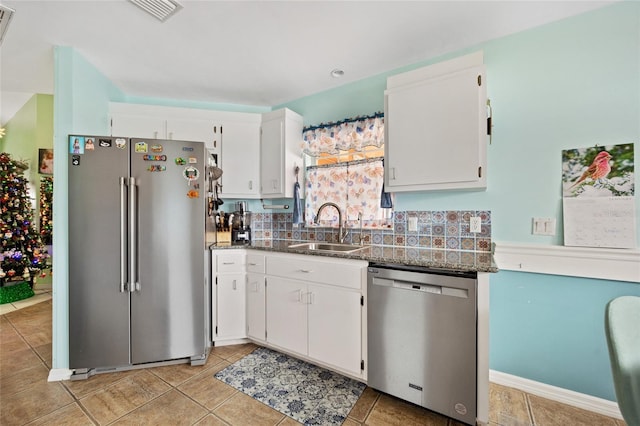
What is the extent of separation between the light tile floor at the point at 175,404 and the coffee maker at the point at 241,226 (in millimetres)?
1100

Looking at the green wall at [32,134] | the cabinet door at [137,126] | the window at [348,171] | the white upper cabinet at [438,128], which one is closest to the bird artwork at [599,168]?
the white upper cabinet at [438,128]

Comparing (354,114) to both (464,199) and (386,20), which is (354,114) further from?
(464,199)

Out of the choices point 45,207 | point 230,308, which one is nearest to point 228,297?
point 230,308

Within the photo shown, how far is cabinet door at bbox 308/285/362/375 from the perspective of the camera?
184 cm

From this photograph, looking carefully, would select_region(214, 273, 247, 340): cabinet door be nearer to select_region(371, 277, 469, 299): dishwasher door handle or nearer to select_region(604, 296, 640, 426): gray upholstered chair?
select_region(371, 277, 469, 299): dishwasher door handle

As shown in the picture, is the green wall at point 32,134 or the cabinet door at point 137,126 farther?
the green wall at point 32,134

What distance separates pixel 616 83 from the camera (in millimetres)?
1632

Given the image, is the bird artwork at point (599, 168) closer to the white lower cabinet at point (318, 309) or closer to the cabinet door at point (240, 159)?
the white lower cabinet at point (318, 309)

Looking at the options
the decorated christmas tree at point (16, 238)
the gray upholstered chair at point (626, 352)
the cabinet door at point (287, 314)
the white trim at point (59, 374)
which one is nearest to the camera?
the gray upholstered chair at point (626, 352)

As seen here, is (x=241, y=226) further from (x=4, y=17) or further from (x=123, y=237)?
(x=4, y=17)

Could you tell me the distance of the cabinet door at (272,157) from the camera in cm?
276

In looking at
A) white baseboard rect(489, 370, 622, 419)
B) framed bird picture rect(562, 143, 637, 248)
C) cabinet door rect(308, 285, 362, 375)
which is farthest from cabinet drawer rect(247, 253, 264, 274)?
framed bird picture rect(562, 143, 637, 248)

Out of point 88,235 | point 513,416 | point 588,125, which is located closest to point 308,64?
point 588,125

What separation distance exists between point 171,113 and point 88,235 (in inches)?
55.6
